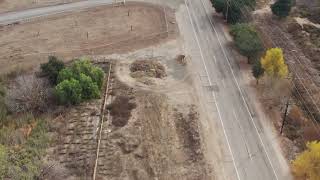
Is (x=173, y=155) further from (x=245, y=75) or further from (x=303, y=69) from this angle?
(x=303, y=69)

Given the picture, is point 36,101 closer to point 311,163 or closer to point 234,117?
point 234,117

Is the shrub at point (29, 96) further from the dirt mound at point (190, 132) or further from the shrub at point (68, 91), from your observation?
the dirt mound at point (190, 132)

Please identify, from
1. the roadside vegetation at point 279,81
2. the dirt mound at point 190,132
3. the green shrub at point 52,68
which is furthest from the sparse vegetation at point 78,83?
the roadside vegetation at point 279,81

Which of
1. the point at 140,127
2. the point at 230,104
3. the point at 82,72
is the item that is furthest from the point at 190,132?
the point at 82,72

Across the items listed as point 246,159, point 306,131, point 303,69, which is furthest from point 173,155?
point 303,69

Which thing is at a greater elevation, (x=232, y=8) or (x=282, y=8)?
(x=232, y=8)

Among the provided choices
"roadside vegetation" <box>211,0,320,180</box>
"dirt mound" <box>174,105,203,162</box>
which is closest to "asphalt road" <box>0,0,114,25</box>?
"roadside vegetation" <box>211,0,320,180</box>
